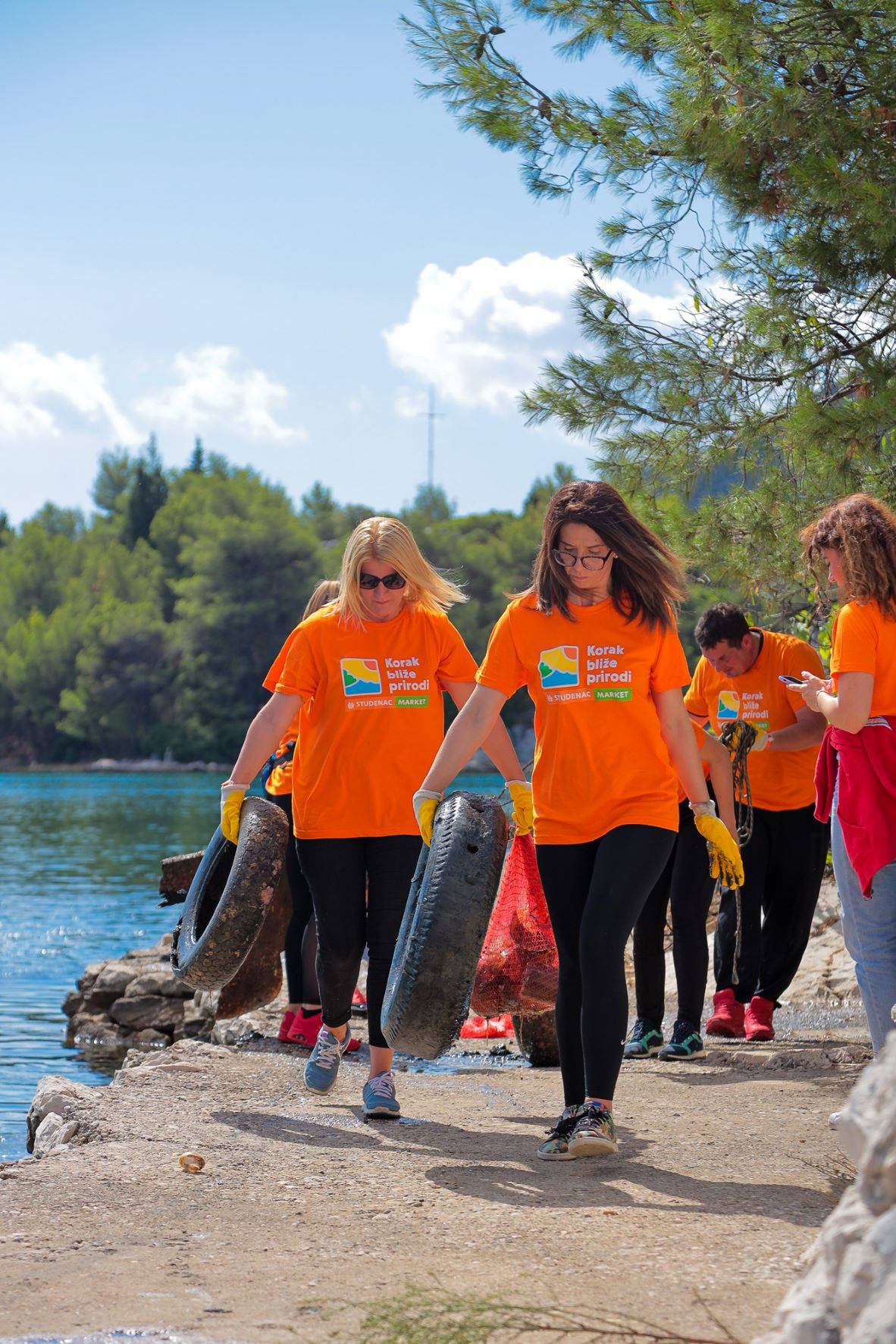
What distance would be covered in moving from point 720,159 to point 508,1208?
14.6ft

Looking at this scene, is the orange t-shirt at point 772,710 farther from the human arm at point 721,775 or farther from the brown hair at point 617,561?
the brown hair at point 617,561

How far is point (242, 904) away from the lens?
5578 millimetres

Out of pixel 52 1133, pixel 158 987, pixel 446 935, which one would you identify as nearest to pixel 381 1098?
pixel 446 935

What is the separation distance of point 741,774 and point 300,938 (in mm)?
2155

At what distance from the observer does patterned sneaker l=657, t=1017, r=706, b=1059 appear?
657cm

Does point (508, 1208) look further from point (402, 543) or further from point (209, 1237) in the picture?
point (402, 543)

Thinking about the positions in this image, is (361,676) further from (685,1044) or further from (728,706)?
(685,1044)

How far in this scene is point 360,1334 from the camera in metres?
2.79

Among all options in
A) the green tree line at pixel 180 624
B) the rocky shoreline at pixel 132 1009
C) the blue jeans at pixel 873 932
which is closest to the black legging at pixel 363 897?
the blue jeans at pixel 873 932

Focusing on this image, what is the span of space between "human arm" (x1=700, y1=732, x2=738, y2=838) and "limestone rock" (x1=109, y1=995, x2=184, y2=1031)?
19.6 ft

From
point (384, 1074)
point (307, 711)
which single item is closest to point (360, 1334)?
point (384, 1074)

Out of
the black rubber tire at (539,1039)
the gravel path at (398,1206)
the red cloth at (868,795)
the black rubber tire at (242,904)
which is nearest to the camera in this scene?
the gravel path at (398,1206)

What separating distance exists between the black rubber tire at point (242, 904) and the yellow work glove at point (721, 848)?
1660 mm

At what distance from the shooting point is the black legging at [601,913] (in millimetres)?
4258
